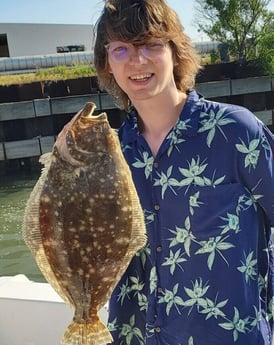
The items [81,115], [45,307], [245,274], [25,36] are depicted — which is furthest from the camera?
[25,36]

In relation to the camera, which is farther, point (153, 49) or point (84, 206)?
point (153, 49)

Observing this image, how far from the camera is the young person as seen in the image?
6.03 ft

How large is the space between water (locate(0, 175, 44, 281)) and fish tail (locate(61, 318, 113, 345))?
716cm

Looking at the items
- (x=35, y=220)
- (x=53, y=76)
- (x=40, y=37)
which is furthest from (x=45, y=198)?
(x=40, y=37)

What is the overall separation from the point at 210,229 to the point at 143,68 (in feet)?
2.06

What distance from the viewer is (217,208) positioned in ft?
6.10

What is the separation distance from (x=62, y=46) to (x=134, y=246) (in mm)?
40703

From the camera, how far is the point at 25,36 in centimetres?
3872

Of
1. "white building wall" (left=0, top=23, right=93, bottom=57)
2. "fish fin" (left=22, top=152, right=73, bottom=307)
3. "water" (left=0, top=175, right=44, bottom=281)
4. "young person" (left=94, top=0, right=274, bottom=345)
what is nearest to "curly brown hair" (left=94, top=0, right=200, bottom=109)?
"young person" (left=94, top=0, right=274, bottom=345)

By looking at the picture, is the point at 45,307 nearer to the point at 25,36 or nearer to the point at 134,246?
the point at 134,246

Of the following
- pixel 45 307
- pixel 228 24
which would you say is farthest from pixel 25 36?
pixel 45 307

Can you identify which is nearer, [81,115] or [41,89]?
[81,115]

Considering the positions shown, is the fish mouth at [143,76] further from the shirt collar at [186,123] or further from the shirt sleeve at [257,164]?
the shirt sleeve at [257,164]

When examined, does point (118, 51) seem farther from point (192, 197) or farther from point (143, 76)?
point (192, 197)
